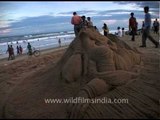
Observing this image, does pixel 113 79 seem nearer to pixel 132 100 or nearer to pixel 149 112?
pixel 132 100

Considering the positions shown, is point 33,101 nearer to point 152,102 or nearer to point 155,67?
point 152,102

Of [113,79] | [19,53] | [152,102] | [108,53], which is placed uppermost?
[108,53]

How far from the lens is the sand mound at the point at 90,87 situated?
3.88 metres

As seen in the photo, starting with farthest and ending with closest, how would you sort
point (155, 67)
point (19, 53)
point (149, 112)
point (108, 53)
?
1. point (19, 53)
2. point (155, 67)
3. point (108, 53)
4. point (149, 112)

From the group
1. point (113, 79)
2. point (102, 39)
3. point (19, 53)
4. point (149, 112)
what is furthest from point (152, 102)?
point (19, 53)

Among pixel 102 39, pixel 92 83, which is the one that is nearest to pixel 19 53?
pixel 102 39

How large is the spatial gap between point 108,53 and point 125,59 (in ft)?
2.16

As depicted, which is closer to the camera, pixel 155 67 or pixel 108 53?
pixel 108 53

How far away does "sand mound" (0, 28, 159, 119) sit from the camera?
153 inches

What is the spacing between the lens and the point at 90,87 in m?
4.00

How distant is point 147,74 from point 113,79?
939 mm

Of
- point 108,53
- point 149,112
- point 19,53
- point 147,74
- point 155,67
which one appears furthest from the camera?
point 19,53

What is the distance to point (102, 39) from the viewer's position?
542 cm

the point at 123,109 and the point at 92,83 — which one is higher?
the point at 92,83
